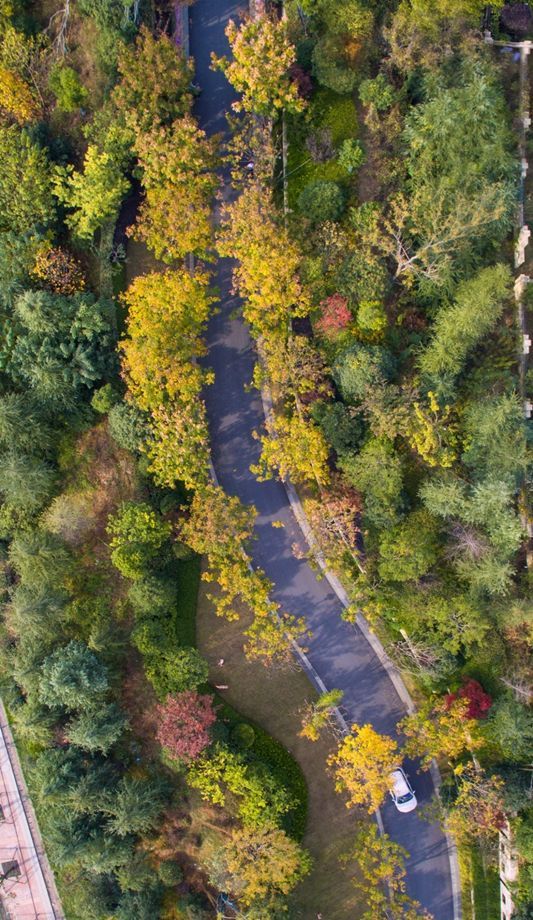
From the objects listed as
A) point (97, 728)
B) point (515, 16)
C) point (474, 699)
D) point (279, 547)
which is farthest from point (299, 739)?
point (515, 16)

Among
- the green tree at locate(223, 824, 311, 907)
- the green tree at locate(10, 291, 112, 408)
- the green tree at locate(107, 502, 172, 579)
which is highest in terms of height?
the green tree at locate(10, 291, 112, 408)

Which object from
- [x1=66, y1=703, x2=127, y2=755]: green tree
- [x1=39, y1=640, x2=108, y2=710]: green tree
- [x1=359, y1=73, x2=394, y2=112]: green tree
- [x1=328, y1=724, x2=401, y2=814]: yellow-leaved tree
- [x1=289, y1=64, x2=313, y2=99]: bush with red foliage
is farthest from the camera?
[x1=289, y1=64, x2=313, y2=99]: bush with red foliage

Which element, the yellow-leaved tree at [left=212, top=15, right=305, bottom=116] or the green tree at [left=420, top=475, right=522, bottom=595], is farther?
the yellow-leaved tree at [left=212, top=15, right=305, bottom=116]

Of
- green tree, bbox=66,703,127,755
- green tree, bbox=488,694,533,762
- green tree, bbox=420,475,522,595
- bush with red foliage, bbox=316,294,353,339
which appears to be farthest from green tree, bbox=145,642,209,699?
bush with red foliage, bbox=316,294,353,339

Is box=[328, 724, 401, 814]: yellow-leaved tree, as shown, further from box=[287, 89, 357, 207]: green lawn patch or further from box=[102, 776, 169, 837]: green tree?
box=[287, 89, 357, 207]: green lawn patch

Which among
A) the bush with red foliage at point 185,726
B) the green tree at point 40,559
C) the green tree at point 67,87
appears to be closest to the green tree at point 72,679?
the bush with red foliage at point 185,726

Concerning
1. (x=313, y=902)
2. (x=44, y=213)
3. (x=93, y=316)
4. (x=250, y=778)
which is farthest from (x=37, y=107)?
(x=313, y=902)

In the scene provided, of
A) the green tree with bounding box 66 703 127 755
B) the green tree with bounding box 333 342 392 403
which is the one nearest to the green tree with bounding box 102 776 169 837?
the green tree with bounding box 66 703 127 755

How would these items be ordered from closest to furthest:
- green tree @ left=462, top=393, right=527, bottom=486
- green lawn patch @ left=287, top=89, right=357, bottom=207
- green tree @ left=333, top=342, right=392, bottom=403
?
green tree @ left=462, top=393, right=527, bottom=486 < green tree @ left=333, top=342, right=392, bottom=403 < green lawn patch @ left=287, top=89, right=357, bottom=207

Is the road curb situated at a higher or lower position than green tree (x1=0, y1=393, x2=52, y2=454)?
lower
